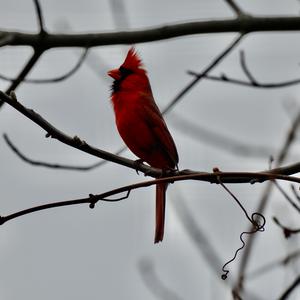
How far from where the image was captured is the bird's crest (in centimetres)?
580

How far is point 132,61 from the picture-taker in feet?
19.1

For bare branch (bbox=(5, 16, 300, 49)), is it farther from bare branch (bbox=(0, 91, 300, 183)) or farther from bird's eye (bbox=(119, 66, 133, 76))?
bare branch (bbox=(0, 91, 300, 183))

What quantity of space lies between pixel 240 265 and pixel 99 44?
195cm

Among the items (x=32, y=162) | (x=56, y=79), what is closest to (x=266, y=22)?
(x=56, y=79)

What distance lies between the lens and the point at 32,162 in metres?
3.92

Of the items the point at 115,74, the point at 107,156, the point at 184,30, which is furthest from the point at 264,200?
the point at 115,74

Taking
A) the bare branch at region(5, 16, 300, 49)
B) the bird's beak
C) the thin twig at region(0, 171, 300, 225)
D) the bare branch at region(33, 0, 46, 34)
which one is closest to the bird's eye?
the bird's beak

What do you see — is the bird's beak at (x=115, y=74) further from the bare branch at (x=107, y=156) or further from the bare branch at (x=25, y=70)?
the bare branch at (x=107, y=156)

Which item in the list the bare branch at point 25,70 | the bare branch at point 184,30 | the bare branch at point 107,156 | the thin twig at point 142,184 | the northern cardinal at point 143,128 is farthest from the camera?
the northern cardinal at point 143,128

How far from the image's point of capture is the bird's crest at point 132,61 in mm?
5801

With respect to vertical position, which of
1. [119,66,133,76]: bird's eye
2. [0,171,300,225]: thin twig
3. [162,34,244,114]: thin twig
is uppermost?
[119,66,133,76]: bird's eye

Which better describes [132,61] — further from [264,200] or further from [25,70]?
[264,200]

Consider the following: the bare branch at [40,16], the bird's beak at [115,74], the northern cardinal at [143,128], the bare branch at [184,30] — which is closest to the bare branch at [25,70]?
the bare branch at [40,16]

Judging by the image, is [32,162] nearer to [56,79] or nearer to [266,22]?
[56,79]
